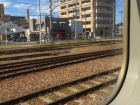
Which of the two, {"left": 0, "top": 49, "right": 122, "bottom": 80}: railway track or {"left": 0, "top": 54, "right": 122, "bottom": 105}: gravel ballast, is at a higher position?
{"left": 0, "top": 49, "right": 122, "bottom": 80}: railway track

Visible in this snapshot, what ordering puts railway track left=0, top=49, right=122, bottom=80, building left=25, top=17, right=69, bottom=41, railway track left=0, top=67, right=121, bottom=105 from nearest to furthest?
railway track left=0, top=67, right=121, bottom=105
railway track left=0, top=49, right=122, bottom=80
building left=25, top=17, right=69, bottom=41

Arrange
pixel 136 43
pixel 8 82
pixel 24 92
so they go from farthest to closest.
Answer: pixel 8 82
pixel 24 92
pixel 136 43

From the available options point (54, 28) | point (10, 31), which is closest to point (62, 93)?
point (54, 28)

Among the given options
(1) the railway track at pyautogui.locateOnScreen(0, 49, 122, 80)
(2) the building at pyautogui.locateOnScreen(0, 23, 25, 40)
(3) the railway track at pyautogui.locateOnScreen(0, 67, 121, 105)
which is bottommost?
(3) the railway track at pyautogui.locateOnScreen(0, 67, 121, 105)

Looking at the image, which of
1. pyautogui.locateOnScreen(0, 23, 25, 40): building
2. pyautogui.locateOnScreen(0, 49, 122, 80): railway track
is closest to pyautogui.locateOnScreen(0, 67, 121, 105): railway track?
pyautogui.locateOnScreen(0, 49, 122, 80): railway track

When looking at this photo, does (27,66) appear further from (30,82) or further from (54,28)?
(54,28)

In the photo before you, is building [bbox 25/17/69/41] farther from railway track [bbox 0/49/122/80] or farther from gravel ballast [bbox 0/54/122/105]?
gravel ballast [bbox 0/54/122/105]

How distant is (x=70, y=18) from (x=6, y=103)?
47.3 m

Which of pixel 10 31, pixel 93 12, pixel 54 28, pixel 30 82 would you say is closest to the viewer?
pixel 30 82

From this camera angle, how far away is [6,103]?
389cm

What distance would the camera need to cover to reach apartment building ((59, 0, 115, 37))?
23227 millimetres

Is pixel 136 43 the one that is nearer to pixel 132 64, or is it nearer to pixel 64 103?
pixel 132 64

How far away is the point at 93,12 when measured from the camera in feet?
94.1

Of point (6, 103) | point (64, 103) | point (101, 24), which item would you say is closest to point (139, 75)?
point (64, 103)
